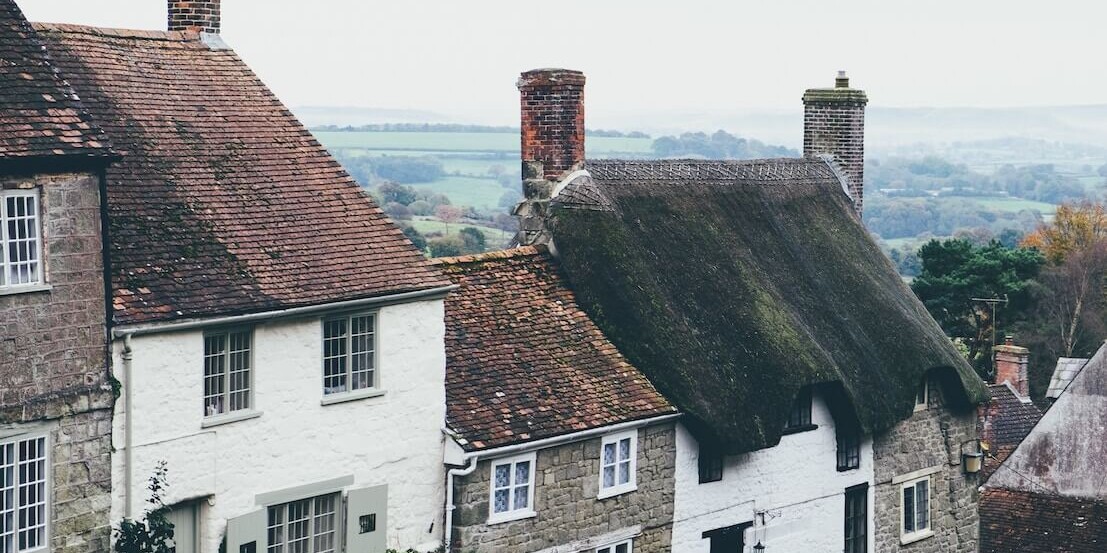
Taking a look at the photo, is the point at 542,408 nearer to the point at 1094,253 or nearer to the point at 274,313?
the point at 274,313

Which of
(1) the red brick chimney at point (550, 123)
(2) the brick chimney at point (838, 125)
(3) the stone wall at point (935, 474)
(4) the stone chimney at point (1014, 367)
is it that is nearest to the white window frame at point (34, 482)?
(1) the red brick chimney at point (550, 123)

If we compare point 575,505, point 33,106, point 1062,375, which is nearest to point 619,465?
point 575,505

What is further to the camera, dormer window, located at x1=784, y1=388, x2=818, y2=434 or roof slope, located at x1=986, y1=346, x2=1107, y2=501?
roof slope, located at x1=986, y1=346, x2=1107, y2=501

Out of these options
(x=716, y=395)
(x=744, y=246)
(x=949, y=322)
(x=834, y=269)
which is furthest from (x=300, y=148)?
(x=949, y=322)

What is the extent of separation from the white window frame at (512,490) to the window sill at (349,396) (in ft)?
6.59

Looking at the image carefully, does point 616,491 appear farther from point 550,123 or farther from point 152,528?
point 152,528

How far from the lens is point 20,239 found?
18.4 m

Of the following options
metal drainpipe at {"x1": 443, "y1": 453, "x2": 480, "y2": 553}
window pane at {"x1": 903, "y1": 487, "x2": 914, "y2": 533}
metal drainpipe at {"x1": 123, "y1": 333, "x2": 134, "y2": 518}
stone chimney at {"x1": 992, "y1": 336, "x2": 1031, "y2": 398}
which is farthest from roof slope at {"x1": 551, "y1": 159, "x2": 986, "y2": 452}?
stone chimney at {"x1": 992, "y1": 336, "x2": 1031, "y2": 398}

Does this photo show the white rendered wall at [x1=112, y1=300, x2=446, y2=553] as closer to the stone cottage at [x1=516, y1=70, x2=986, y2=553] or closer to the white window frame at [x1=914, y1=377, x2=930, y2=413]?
the stone cottage at [x1=516, y1=70, x2=986, y2=553]

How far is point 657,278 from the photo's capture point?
90.7ft

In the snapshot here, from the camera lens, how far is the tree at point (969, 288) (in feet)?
239

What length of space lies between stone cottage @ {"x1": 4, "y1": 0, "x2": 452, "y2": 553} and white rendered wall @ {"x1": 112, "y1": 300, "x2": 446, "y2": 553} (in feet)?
0.07

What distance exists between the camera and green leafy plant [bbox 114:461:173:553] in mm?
19375

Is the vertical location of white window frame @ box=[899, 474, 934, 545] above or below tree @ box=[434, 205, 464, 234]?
above
